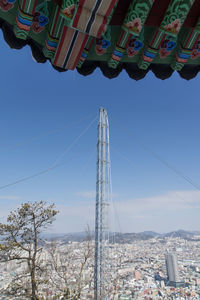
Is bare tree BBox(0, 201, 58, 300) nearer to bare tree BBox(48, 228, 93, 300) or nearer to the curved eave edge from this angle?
bare tree BBox(48, 228, 93, 300)

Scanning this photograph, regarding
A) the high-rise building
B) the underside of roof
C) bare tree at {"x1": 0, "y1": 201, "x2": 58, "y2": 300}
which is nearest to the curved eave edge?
the underside of roof

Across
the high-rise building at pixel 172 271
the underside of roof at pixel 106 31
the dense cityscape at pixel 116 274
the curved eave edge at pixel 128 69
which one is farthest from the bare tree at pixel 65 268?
the high-rise building at pixel 172 271

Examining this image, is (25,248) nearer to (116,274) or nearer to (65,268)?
(65,268)

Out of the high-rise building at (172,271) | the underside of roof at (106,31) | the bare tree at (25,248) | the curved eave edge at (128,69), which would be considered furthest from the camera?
the high-rise building at (172,271)

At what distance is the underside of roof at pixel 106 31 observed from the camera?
0.95 metres

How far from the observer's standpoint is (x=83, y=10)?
92cm

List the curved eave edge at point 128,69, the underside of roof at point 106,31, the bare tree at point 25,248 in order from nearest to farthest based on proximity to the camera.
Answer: the underside of roof at point 106,31, the curved eave edge at point 128,69, the bare tree at point 25,248

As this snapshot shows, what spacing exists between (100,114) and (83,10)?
11.9m

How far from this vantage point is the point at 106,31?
4.42ft

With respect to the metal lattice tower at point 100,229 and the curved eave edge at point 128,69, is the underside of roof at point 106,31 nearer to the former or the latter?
the curved eave edge at point 128,69

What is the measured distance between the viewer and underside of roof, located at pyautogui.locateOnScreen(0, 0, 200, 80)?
3.13 feet

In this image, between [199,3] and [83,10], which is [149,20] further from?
[83,10]

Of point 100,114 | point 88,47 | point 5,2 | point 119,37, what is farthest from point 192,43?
point 100,114

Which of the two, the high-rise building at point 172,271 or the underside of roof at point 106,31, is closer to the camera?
the underside of roof at point 106,31
